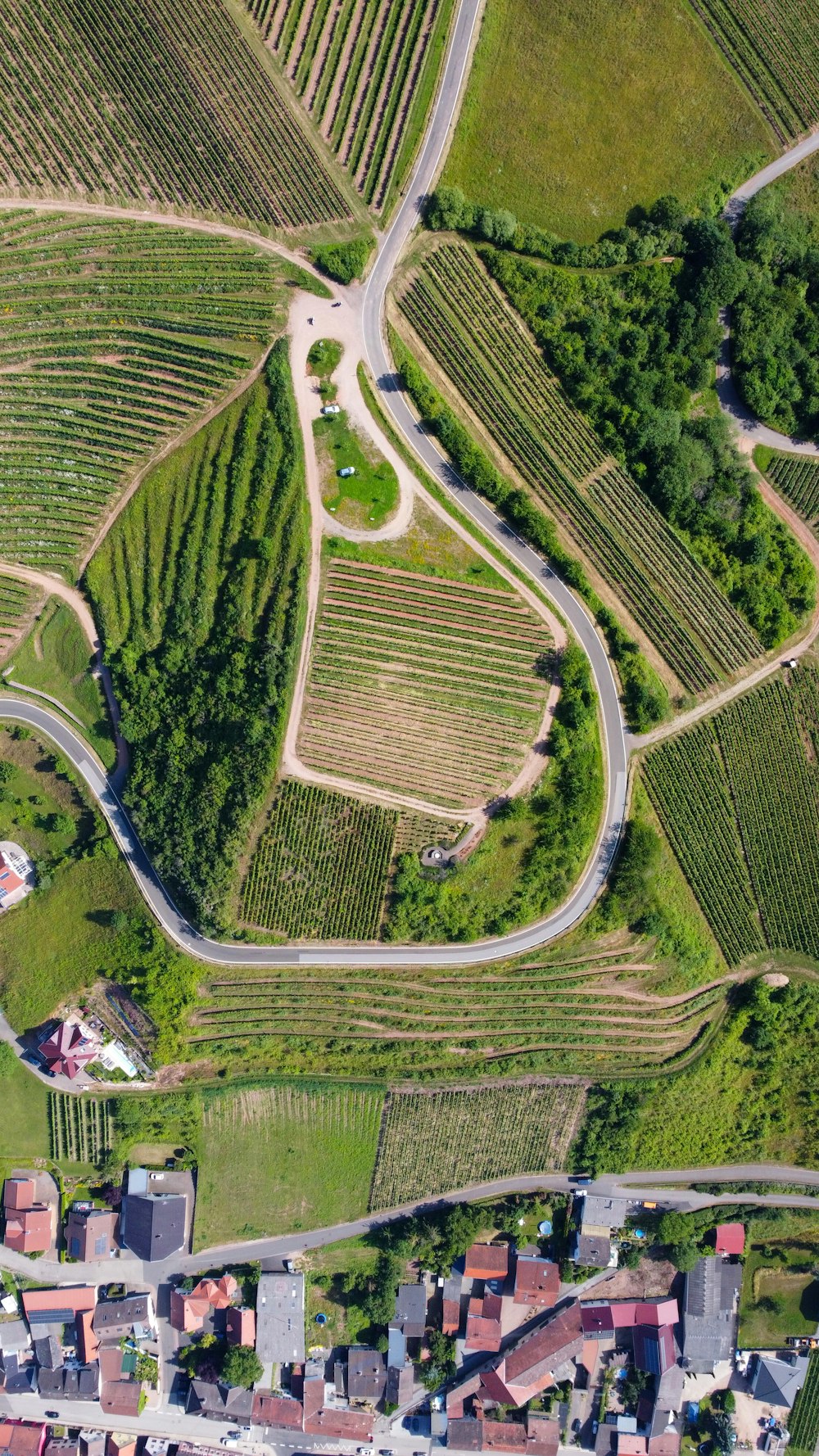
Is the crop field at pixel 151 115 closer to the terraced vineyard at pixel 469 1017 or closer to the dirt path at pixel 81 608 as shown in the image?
the dirt path at pixel 81 608

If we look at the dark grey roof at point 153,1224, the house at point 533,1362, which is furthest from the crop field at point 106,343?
the house at point 533,1362

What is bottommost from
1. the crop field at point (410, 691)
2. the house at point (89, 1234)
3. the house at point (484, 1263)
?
the house at point (484, 1263)

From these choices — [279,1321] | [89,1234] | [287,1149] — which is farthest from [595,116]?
[279,1321]

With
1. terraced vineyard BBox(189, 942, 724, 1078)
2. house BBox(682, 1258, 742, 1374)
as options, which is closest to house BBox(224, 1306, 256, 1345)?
terraced vineyard BBox(189, 942, 724, 1078)

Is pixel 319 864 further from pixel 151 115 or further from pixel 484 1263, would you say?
pixel 151 115

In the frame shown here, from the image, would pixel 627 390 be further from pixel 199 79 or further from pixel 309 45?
pixel 199 79

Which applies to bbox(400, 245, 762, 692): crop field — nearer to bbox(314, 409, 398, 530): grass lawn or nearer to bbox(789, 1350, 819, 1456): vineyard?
bbox(314, 409, 398, 530): grass lawn

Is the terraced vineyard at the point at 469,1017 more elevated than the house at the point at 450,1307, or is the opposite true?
the terraced vineyard at the point at 469,1017
